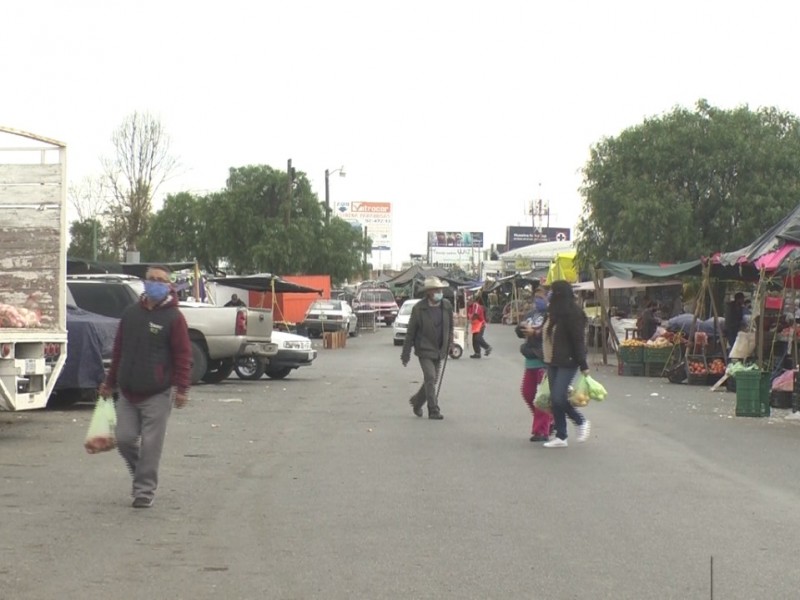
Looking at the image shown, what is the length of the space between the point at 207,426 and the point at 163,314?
5.97 meters

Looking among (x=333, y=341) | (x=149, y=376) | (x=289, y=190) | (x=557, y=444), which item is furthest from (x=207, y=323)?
(x=289, y=190)

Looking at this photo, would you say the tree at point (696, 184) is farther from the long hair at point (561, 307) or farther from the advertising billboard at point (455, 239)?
the advertising billboard at point (455, 239)

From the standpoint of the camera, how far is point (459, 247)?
168000 millimetres

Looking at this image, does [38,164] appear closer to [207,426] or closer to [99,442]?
[207,426]

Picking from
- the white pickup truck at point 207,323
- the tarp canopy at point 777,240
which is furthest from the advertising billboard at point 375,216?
the tarp canopy at point 777,240

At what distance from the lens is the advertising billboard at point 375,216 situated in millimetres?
159125

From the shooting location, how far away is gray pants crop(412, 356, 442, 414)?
15.4 metres

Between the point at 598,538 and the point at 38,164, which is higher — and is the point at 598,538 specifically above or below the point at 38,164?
below

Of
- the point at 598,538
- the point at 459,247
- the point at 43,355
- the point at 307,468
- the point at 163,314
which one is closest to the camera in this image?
the point at 598,538

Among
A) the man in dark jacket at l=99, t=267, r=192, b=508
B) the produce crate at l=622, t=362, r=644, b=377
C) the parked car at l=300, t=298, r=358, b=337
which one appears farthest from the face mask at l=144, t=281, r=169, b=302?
the parked car at l=300, t=298, r=358, b=337

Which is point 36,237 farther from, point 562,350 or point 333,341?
point 333,341

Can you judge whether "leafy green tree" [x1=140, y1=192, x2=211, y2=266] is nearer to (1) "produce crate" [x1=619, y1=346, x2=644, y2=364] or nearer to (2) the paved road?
(1) "produce crate" [x1=619, y1=346, x2=644, y2=364]

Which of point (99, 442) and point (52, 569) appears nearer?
point (52, 569)

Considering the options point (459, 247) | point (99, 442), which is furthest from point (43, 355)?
point (459, 247)
